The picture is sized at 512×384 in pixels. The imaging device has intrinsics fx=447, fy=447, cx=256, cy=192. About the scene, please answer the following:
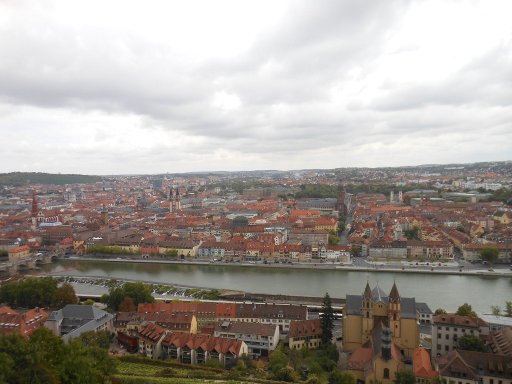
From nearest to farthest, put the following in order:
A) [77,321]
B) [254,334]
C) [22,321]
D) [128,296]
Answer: [254,334] → [22,321] → [77,321] → [128,296]

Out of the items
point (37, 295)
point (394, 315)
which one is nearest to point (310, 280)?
point (394, 315)

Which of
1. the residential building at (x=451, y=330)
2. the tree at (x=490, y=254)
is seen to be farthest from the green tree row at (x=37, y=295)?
the tree at (x=490, y=254)

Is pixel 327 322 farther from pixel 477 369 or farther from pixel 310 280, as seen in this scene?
pixel 310 280

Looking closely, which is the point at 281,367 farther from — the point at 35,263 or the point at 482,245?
the point at 35,263

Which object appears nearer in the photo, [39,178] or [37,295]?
[37,295]

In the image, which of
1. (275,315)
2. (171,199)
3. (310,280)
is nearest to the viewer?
(275,315)

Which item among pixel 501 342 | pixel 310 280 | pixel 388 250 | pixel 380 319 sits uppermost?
pixel 380 319

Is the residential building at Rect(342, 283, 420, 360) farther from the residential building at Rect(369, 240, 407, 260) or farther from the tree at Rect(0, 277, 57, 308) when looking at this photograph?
the residential building at Rect(369, 240, 407, 260)

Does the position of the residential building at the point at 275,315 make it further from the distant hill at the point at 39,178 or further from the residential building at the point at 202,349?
the distant hill at the point at 39,178
